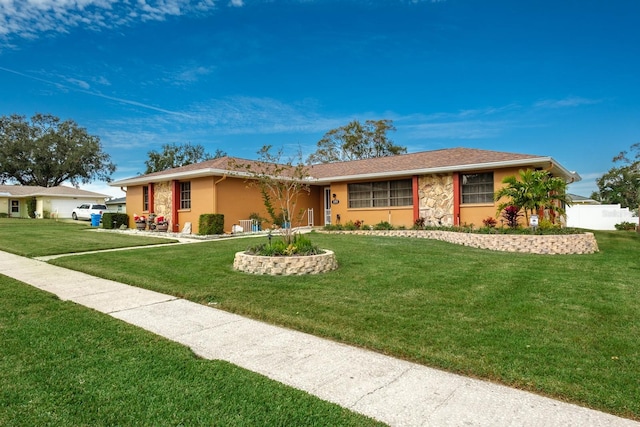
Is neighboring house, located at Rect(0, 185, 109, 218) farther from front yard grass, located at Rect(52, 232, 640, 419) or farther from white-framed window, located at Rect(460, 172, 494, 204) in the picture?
white-framed window, located at Rect(460, 172, 494, 204)

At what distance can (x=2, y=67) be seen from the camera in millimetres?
22578

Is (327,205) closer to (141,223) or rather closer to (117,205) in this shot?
(141,223)

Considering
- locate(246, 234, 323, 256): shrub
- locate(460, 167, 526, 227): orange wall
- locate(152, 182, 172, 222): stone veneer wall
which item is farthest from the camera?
locate(152, 182, 172, 222): stone veneer wall

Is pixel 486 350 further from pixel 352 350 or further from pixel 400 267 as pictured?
pixel 400 267

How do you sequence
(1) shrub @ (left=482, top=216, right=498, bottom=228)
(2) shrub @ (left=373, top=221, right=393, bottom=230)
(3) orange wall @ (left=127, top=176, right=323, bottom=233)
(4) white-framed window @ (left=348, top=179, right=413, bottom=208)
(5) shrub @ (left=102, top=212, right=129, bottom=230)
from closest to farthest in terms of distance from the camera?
(1) shrub @ (left=482, top=216, right=498, bottom=228), (2) shrub @ (left=373, top=221, right=393, bottom=230), (3) orange wall @ (left=127, top=176, right=323, bottom=233), (4) white-framed window @ (left=348, top=179, right=413, bottom=208), (5) shrub @ (left=102, top=212, right=129, bottom=230)

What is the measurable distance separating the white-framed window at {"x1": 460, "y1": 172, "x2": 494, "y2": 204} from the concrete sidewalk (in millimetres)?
13013

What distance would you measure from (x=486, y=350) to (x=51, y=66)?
2446cm

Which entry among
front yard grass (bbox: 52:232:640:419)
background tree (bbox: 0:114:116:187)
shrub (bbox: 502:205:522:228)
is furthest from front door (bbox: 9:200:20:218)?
shrub (bbox: 502:205:522:228)

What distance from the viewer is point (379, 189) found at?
18.1 metres

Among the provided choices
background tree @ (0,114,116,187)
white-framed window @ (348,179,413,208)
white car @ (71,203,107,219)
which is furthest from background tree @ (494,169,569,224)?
background tree @ (0,114,116,187)

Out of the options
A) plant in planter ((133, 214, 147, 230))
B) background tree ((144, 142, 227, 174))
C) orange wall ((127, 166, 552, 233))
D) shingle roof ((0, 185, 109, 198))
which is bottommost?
plant in planter ((133, 214, 147, 230))

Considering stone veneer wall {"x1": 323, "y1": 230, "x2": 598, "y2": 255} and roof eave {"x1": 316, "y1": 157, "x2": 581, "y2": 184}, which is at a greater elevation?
roof eave {"x1": 316, "y1": 157, "x2": 581, "y2": 184}

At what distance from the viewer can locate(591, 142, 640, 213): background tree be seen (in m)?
31.4

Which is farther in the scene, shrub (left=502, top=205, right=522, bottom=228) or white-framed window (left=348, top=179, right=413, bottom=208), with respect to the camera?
white-framed window (left=348, top=179, right=413, bottom=208)
